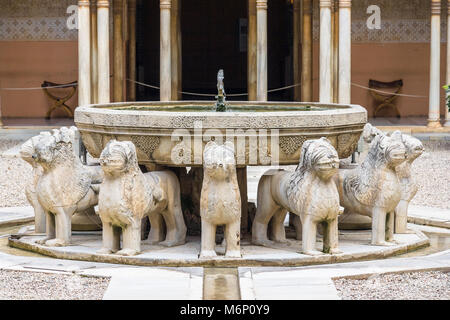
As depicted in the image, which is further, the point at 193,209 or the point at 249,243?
the point at 193,209

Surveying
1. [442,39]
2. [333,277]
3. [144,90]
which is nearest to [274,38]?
[144,90]

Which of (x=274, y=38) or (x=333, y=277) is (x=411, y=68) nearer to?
(x=274, y=38)

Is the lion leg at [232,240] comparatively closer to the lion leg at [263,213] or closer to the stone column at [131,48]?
the lion leg at [263,213]

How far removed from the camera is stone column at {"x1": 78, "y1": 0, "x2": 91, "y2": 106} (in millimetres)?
18047

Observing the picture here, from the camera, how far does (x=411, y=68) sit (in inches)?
832

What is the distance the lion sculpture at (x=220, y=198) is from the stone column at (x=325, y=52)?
1043 cm

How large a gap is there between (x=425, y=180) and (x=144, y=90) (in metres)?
11.1

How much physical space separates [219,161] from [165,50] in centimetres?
1111

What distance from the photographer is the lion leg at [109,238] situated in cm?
770

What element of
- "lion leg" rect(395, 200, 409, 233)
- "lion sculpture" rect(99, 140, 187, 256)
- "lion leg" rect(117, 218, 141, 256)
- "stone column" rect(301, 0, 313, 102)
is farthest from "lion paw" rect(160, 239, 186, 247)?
"stone column" rect(301, 0, 313, 102)

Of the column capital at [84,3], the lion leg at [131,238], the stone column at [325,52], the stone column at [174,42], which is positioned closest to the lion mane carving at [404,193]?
the lion leg at [131,238]

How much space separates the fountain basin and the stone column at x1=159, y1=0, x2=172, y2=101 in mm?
10030

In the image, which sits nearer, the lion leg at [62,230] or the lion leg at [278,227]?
the lion leg at [62,230]

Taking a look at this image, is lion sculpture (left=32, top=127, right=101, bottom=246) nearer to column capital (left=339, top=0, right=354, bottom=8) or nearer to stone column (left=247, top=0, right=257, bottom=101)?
column capital (left=339, top=0, right=354, bottom=8)
